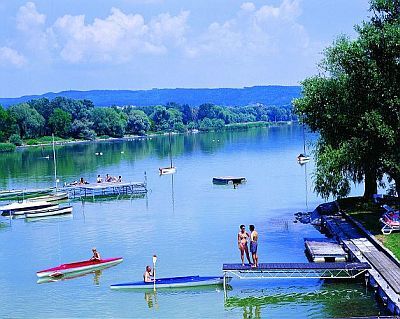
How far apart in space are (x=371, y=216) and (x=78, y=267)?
59.6 feet

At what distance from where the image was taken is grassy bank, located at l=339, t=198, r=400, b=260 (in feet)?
110

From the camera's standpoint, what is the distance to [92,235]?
48531 millimetres

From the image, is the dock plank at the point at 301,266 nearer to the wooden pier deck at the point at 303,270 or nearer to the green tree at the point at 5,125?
the wooden pier deck at the point at 303,270

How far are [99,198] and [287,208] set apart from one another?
23.0 metres

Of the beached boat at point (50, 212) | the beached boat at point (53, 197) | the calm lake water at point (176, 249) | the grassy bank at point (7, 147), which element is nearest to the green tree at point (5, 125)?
the grassy bank at point (7, 147)

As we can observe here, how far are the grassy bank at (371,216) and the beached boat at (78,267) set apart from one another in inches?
574

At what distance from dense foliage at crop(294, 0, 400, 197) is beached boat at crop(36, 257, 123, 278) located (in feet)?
45.4

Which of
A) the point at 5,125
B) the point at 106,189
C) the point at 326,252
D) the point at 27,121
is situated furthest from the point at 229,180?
the point at 27,121

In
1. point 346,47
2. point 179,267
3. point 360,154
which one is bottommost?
point 179,267

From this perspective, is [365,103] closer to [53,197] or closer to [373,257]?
[373,257]

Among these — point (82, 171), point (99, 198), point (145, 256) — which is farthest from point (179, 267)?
point (82, 171)

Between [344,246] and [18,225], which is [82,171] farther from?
[344,246]

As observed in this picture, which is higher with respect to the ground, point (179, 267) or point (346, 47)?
point (346, 47)

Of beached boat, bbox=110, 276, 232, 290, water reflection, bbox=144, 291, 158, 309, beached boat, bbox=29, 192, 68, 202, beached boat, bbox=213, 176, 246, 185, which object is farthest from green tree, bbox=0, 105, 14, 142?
water reflection, bbox=144, 291, 158, 309
